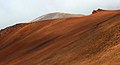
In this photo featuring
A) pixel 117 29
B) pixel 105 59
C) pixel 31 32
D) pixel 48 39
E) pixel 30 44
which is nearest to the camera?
pixel 105 59

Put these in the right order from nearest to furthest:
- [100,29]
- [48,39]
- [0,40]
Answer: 1. [100,29]
2. [48,39]
3. [0,40]

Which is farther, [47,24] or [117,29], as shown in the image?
[47,24]

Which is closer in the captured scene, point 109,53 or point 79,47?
point 109,53

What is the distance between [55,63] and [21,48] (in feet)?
71.6

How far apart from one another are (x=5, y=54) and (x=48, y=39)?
1061cm

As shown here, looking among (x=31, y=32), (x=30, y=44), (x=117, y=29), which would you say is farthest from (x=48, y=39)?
(x=117, y=29)

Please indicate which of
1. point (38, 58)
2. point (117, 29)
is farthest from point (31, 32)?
point (117, 29)

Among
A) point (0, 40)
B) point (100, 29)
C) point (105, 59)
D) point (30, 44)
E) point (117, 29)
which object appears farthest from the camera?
point (0, 40)

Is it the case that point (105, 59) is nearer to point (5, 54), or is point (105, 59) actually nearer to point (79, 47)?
point (79, 47)

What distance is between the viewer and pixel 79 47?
111 feet

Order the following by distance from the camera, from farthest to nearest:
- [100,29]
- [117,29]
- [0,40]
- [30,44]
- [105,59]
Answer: [0,40]
[30,44]
[100,29]
[117,29]
[105,59]

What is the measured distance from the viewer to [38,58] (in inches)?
1508

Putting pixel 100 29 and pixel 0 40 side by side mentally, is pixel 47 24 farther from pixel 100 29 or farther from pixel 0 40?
pixel 100 29

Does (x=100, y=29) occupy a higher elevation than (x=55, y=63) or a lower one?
higher
